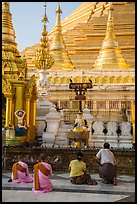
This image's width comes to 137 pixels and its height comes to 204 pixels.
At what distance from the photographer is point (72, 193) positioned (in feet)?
21.3

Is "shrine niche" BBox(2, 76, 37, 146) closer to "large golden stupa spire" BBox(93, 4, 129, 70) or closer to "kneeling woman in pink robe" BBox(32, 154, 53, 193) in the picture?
"kneeling woman in pink robe" BBox(32, 154, 53, 193)

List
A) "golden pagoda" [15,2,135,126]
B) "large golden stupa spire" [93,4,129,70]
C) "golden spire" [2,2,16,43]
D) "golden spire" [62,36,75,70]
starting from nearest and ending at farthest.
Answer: "golden spire" [2,2,16,43] < "golden pagoda" [15,2,135,126] < "large golden stupa spire" [93,4,129,70] < "golden spire" [62,36,75,70]

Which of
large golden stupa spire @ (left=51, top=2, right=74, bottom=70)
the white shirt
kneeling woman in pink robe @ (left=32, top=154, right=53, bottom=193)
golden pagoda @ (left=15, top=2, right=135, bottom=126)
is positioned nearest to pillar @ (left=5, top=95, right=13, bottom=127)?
the white shirt

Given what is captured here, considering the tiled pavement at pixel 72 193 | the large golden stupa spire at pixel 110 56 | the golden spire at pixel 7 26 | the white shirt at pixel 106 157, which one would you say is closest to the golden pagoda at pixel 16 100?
the golden spire at pixel 7 26

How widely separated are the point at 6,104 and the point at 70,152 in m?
3.49

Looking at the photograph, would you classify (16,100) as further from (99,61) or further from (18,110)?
(99,61)

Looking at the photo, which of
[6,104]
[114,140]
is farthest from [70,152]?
[6,104]

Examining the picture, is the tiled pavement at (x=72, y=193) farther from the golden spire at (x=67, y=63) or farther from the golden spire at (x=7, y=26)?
the golden spire at (x=67, y=63)

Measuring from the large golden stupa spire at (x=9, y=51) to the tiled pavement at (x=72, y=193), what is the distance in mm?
5235

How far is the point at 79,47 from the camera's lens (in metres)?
26.2

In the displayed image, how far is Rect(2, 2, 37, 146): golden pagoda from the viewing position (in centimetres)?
1086

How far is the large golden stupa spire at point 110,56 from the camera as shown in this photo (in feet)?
73.3

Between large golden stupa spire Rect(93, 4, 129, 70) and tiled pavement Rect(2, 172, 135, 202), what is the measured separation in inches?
601

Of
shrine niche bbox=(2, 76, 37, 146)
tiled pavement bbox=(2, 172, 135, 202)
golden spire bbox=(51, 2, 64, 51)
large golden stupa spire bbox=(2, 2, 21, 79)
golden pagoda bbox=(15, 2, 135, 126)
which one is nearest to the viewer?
tiled pavement bbox=(2, 172, 135, 202)
